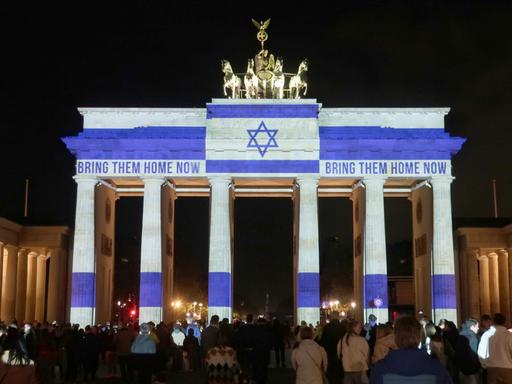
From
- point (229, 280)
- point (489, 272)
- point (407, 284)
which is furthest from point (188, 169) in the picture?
point (407, 284)

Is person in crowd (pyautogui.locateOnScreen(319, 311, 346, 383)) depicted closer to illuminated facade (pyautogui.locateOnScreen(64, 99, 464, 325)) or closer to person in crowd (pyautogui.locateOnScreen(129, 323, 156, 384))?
person in crowd (pyautogui.locateOnScreen(129, 323, 156, 384))

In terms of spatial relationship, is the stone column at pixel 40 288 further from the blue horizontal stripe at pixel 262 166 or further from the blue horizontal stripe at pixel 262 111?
the blue horizontal stripe at pixel 262 111

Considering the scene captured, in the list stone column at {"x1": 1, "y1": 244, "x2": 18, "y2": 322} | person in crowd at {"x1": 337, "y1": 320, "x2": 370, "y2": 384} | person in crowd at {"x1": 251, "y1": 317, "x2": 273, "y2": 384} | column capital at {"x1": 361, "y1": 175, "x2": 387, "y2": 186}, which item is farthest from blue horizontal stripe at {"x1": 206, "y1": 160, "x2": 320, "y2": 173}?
person in crowd at {"x1": 337, "y1": 320, "x2": 370, "y2": 384}

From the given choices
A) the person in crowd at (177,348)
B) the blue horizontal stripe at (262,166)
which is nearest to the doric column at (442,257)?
the blue horizontal stripe at (262,166)

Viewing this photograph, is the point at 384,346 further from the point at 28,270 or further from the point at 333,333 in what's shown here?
the point at 28,270

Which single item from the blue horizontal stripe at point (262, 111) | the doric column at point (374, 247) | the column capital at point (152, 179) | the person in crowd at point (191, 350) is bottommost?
the person in crowd at point (191, 350)

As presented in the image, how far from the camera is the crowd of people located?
7.93 meters

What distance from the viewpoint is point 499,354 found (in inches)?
639

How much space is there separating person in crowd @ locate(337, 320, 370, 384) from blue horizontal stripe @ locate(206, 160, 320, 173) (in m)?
34.7

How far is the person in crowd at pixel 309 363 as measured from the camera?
15273 mm

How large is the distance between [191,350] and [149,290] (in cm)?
1868

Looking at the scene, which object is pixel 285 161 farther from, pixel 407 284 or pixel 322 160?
pixel 407 284

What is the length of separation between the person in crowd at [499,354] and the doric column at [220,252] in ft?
113

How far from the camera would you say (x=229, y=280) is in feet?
166
